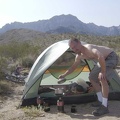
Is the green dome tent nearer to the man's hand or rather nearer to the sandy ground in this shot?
the sandy ground

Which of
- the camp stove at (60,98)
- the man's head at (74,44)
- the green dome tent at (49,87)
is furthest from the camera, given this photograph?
the green dome tent at (49,87)

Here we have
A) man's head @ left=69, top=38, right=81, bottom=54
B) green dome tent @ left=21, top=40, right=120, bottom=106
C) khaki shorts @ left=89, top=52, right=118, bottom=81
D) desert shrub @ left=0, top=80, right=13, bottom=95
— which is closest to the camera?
man's head @ left=69, top=38, right=81, bottom=54

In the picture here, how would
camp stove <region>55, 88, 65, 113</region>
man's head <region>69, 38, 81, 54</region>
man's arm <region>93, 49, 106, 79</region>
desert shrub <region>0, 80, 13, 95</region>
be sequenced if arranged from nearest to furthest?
man's arm <region>93, 49, 106, 79</region>
man's head <region>69, 38, 81, 54</region>
camp stove <region>55, 88, 65, 113</region>
desert shrub <region>0, 80, 13, 95</region>

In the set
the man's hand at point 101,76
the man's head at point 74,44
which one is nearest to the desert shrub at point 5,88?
the man's head at point 74,44

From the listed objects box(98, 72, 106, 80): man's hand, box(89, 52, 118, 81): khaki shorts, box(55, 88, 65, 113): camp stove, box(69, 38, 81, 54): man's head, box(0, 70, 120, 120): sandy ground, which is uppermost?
box(69, 38, 81, 54): man's head

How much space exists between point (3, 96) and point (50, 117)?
2.66m

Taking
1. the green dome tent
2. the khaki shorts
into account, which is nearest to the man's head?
the khaki shorts

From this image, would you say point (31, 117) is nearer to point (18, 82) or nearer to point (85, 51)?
point (85, 51)

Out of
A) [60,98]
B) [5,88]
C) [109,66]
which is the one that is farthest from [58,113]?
[5,88]

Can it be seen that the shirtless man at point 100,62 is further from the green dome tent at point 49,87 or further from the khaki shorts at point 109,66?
the green dome tent at point 49,87

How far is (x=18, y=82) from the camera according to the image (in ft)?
34.8

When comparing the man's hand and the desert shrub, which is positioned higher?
the man's hand

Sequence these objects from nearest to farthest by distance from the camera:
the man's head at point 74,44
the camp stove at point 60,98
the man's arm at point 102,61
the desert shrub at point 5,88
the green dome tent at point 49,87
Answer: the man's arm at point 102,61, the man's head at point 74,44, the camp stove at point 60,98, the green dome tent at point 49,87, the desert shrub at point 5,88

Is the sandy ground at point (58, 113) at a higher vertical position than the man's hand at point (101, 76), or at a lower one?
lower
